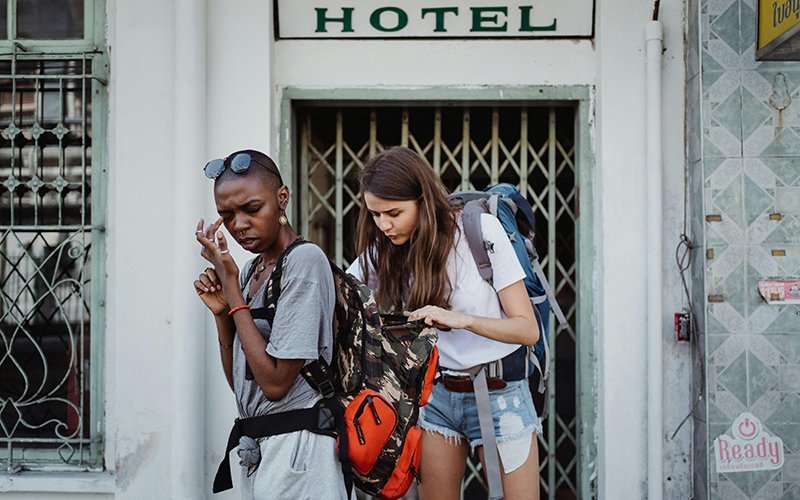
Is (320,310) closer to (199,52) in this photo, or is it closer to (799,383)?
(199,52)

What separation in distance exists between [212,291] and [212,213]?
7.16 feet

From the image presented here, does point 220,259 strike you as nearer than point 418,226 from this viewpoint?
Yes

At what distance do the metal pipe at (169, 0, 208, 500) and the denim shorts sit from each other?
69.1 inches

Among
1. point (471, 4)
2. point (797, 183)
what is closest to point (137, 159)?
point (471, 4)

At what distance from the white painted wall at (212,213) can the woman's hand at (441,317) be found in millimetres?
1923

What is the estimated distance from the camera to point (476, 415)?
3020mm

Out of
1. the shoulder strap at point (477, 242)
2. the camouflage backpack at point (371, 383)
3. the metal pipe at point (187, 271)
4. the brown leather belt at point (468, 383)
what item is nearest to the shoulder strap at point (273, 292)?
the camouflage backpack at point (371, 383)

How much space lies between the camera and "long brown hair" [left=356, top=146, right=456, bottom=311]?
291 cm

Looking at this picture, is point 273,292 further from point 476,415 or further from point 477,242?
point 476,415

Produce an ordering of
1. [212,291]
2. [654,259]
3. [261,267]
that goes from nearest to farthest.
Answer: [212,291]
[261,267]
[654,259]

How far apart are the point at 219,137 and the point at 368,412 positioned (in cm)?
256

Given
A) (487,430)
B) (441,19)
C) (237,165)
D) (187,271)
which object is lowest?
(487,430)

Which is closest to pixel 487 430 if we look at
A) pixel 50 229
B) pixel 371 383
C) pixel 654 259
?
pixel 371 383

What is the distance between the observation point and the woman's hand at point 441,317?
2691mm
